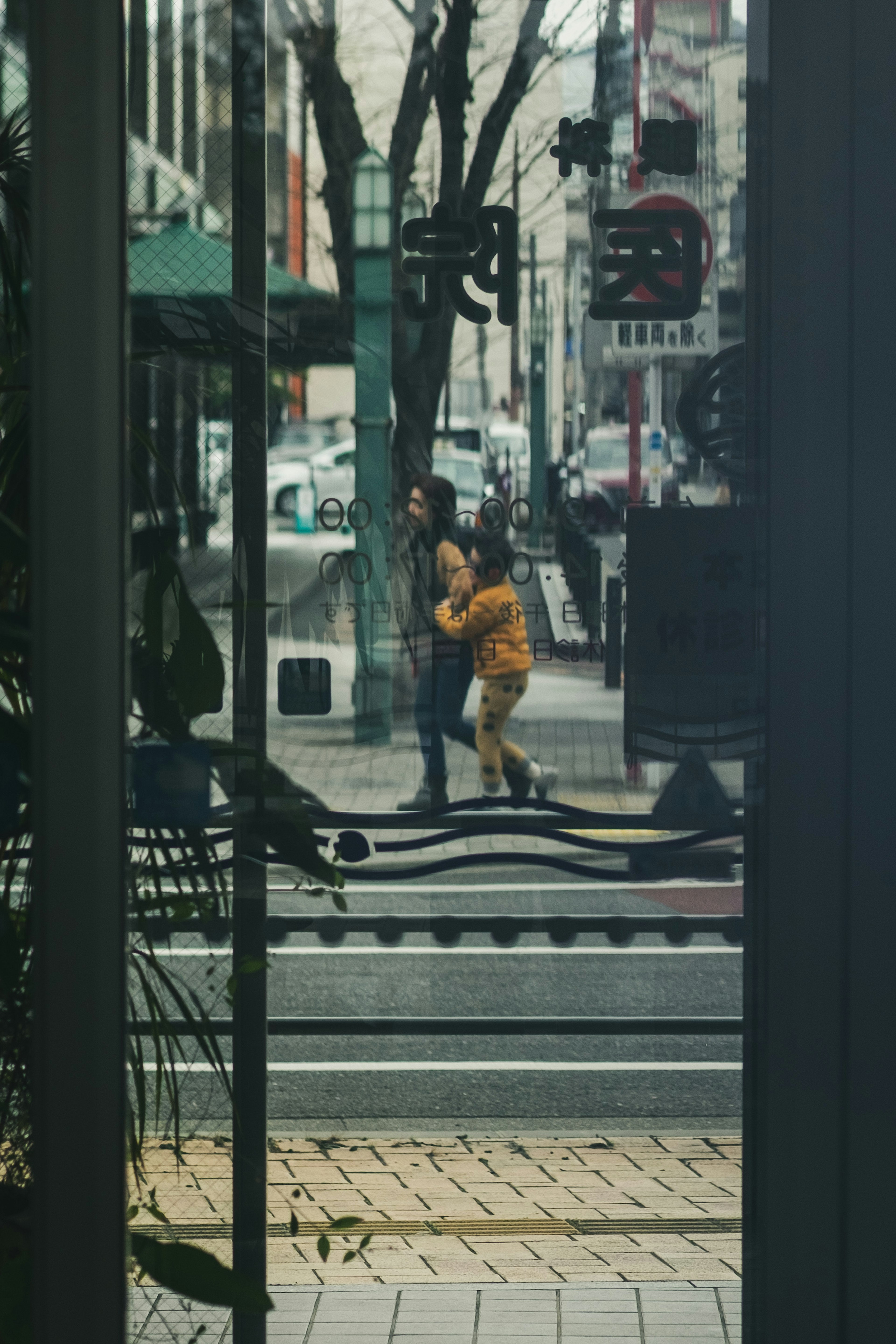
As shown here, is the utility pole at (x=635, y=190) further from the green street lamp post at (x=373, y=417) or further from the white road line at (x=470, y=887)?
the white road line at (x=470, y=887)

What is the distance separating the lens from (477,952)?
216cm

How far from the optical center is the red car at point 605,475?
205 centimetres

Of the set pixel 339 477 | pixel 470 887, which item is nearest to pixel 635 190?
pixel 339 477

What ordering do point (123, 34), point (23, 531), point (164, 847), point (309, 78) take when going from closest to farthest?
point (123, 34) < point (23, 531) < point (164, 847) < point (309, 78)

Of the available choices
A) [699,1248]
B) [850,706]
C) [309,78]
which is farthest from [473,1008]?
[309,78]

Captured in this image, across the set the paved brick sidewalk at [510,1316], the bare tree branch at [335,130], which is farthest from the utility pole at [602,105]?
the paved brick sidewalk at [510,1316]

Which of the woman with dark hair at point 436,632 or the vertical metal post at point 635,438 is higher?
the vertical metal post at point 635,438

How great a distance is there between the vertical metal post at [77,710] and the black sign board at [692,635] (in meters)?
0.84

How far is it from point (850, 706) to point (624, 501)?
0.48 meters

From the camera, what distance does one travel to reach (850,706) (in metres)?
1.78

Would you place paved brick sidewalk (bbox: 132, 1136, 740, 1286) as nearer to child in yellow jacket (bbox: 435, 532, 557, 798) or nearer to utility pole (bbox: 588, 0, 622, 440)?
child in yellow jacket (bbox: 435, 532, 557, 798)

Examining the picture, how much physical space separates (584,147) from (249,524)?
2.44ft

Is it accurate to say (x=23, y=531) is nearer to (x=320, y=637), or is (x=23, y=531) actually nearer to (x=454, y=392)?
(x=320, y=637)

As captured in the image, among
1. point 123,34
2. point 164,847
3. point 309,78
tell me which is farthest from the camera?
point 309,78
